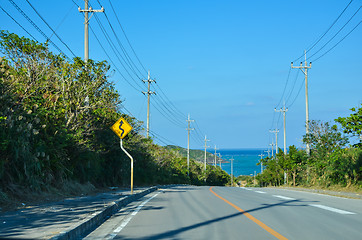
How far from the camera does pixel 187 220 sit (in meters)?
9.52

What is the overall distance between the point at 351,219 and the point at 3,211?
9.00 meters

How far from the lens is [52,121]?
14930mm

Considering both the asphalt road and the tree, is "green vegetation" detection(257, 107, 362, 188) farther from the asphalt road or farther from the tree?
the asphalt road

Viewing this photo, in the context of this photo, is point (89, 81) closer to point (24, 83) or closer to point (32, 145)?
point (24, 83)

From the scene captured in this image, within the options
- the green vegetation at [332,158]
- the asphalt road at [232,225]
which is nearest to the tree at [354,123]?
the green vegetation at [332,158]

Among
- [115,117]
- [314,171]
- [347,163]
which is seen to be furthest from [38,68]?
[314,171]

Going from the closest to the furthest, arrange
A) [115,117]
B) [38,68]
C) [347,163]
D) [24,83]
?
[24,83], [38,68], [115,117], [347,163]

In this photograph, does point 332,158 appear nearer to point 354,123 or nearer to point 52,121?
point 354,123

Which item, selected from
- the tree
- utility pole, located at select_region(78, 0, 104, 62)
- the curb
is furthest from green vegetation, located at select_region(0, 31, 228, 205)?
the tree

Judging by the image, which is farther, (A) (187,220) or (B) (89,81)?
(B) (89,81)

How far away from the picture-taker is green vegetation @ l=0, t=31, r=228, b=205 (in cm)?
1185

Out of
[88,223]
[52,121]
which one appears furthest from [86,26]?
[88,223]

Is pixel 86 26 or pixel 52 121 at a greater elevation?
pixel 86 26

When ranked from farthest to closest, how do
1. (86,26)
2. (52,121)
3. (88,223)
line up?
(86,26) < (52,121) < (88,223)
